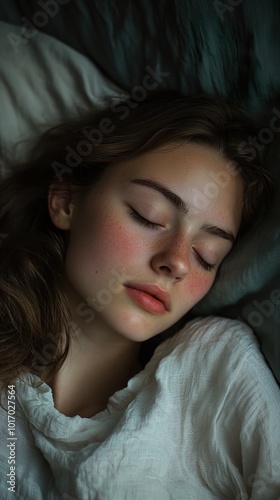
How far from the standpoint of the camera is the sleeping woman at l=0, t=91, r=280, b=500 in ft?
3.50

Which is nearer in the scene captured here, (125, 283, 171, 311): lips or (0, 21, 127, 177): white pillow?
(125, 283, 171, 311): lips

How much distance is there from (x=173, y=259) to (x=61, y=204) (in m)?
0.32

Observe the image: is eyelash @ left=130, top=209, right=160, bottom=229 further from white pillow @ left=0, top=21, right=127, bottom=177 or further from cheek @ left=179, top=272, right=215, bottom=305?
white pillow @ left=0, top=21, right=127, bottom=177

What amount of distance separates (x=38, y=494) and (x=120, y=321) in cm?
36

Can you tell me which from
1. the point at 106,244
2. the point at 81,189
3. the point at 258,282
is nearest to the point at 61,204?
the point at 81,189

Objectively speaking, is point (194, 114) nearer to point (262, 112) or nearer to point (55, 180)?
point (262, 112)

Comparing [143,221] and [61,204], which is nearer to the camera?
[143,221]

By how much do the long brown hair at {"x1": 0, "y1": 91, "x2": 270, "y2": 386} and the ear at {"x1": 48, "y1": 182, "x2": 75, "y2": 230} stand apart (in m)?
0.02

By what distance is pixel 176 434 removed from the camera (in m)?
1.12

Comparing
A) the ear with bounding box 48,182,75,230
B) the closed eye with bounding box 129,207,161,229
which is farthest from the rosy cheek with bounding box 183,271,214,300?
the ear with bounding box 48,182,75,230

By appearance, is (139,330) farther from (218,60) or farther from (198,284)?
(218,60)

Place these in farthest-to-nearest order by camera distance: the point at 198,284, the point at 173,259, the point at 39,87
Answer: the point at 39,87 → the point at 198,284 → the point at 173,259

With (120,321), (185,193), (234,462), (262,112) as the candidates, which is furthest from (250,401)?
(262,112)

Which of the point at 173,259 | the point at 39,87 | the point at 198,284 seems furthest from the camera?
the point at 39,87
